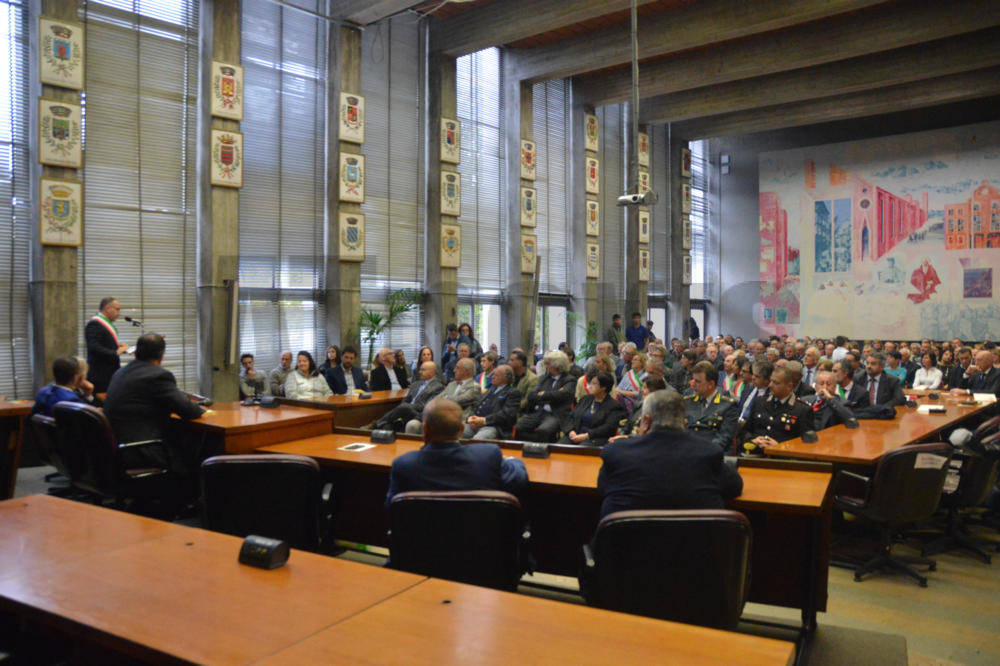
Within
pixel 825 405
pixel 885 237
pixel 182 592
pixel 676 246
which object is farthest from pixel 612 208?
pixel 182 592

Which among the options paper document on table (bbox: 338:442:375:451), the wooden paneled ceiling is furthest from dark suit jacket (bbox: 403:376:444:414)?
the wooden paneled ceiling

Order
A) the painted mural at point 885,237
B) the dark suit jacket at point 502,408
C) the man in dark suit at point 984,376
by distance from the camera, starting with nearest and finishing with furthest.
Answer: the dark suit jacket at point 502,408
the man in dark suit at point 984,376
the painted mural at point 885,237

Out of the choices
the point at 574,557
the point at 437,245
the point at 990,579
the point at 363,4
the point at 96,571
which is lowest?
the point at 990,579

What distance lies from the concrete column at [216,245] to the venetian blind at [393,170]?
2.38m

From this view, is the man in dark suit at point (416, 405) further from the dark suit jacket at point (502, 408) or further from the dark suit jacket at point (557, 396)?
the dark suit jacket at point (557, 396)

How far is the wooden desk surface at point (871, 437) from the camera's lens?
4.39 metres

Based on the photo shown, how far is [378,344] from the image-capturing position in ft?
38.3

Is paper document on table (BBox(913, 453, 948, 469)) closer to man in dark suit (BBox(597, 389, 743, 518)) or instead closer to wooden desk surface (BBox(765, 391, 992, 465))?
wooden desk surface (BBox(765, 391, 992, 465))

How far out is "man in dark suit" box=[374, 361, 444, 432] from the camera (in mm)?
7074

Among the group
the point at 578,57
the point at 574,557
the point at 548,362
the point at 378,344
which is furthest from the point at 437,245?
the point at 574,557

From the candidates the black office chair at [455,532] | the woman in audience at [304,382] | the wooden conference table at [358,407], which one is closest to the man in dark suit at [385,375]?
the woman in audience at [304,382]

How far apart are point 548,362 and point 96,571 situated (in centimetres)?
482

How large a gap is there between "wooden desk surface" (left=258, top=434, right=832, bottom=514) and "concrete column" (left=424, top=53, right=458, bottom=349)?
A: 7.52 metres

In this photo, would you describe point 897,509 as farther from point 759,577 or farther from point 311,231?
point 311,231
